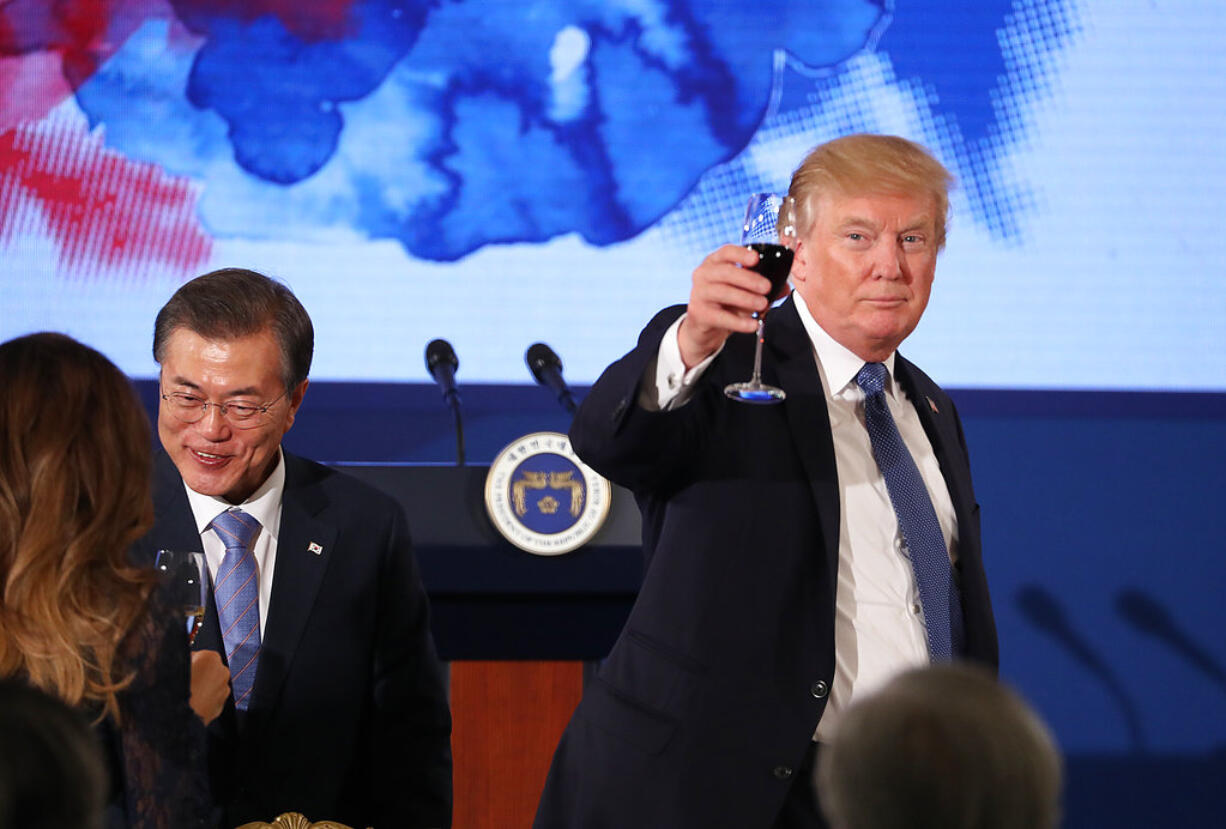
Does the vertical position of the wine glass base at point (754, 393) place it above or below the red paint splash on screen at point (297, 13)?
below

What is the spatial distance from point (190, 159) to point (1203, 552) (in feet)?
11.0

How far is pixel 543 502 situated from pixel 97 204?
191 cm

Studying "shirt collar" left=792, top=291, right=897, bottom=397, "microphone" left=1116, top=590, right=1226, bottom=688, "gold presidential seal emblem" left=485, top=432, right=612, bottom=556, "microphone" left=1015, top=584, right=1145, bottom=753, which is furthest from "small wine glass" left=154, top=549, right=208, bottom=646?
"microphone" left=1116, top=590, right=1226, bottom=688

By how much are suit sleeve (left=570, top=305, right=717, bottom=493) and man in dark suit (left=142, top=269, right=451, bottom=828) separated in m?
0.63

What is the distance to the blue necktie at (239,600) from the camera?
6.97 ft

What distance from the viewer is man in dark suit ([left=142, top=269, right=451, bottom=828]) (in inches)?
84.3

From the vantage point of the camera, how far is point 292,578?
2203 millimetres

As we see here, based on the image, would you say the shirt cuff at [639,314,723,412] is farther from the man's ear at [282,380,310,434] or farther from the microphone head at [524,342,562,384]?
the microphone head at [524,342,562,384]

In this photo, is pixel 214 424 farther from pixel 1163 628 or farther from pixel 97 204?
pixel 1163 628

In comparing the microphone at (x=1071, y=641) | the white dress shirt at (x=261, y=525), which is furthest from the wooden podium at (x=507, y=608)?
the microphone at (x=1071, y=641)

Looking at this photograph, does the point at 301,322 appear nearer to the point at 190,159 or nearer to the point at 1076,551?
the point at 190,159

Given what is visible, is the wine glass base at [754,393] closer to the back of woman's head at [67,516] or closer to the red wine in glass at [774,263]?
the red wine in glass at [774,263]

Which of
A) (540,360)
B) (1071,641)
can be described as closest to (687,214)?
(540,360)

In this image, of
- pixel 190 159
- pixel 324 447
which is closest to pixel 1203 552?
pixel 324 447
